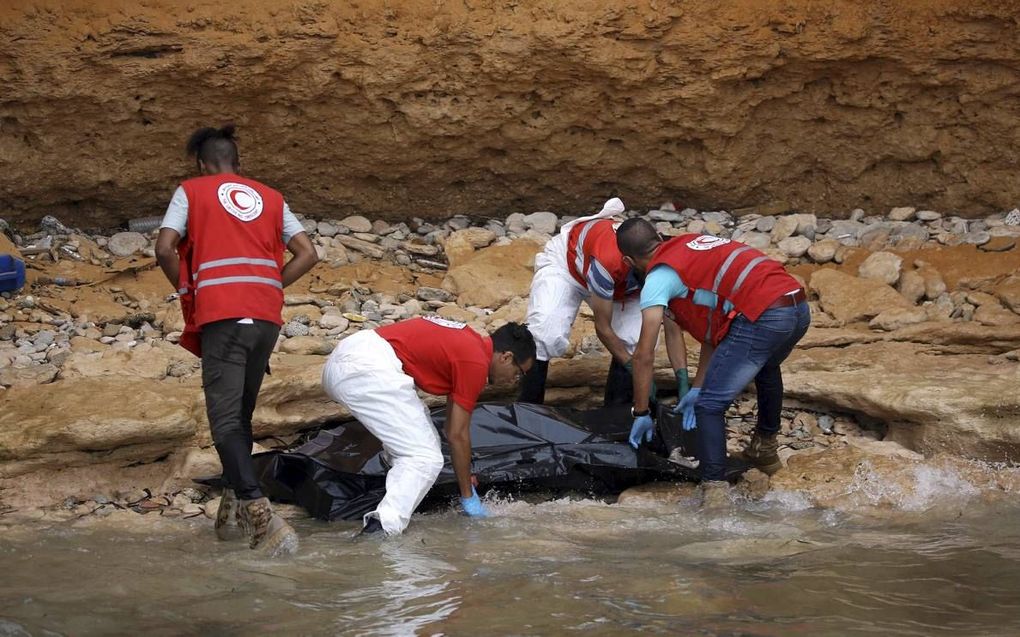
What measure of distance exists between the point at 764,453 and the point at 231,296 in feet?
8.50

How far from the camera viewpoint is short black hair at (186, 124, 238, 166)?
16.2 feet

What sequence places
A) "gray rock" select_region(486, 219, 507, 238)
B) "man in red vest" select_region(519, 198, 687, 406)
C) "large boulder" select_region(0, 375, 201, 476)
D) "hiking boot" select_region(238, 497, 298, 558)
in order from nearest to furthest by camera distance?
1. "hiking boot" select_region(238, 497, 298, 558)
2. "large boulder" select_region(0, 375, 201, 476)
3. "man in red vest" select_region(519, 198, 687, 406)
4. "gray rock" select_region(486, 219, 507, 238)

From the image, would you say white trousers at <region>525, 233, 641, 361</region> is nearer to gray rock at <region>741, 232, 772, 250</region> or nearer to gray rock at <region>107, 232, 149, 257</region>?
gray rock at <region>741, 232, 772, 250</region>

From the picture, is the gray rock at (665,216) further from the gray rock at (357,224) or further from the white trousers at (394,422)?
the white trousers at (394,422)

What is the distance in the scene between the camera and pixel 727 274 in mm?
5215

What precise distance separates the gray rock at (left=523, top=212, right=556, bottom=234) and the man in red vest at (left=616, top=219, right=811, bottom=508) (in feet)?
10.1

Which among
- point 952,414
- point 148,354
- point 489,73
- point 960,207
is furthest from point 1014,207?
point 148,354

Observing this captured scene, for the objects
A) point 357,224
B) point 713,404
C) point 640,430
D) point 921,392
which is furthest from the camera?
point 357,224

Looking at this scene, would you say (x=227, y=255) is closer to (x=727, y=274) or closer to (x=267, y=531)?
(x=267, y=531)

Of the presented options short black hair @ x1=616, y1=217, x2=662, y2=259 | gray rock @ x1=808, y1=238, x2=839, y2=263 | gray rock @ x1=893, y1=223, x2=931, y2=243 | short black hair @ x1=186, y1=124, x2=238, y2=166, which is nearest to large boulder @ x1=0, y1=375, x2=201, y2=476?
short black hair @ x1=186, y1=124, x2=238, y2=166

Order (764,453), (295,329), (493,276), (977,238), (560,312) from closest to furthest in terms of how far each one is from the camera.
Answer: (764,453), (560,312), (295,329), (493,276), (977,238)

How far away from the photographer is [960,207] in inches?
332

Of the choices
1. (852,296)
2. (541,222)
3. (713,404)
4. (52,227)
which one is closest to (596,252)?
(713,404)

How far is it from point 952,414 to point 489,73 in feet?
12.1
